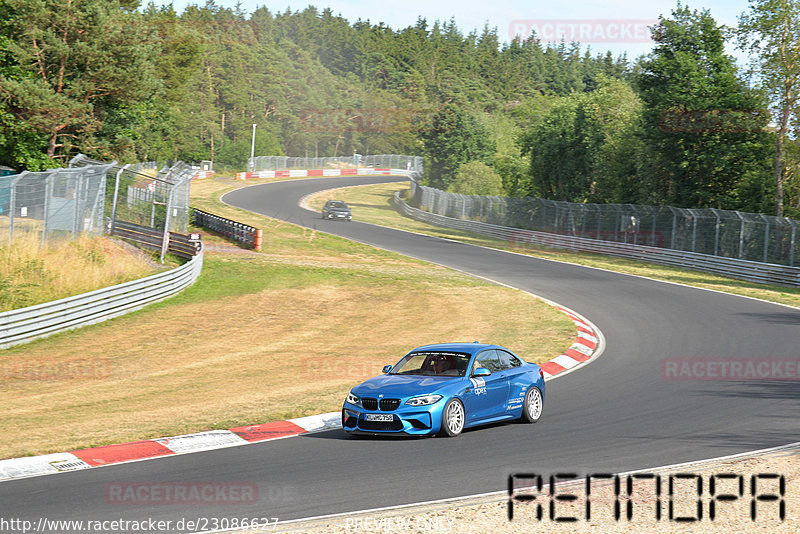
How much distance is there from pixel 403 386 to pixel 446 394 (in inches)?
24.9

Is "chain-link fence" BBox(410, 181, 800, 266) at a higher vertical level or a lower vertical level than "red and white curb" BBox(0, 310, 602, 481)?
higher

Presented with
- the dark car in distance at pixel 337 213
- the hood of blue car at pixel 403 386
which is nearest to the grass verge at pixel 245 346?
the hood of blue car at pixel 403 386

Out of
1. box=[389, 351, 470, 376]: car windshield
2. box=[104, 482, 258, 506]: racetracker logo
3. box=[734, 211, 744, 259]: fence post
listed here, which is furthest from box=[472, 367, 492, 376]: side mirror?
box=[734, 211, 744, 259]: fence post

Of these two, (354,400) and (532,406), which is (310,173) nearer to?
(532,406)

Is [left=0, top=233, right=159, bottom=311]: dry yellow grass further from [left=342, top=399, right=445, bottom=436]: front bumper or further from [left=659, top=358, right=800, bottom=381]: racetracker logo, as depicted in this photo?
[left=659, top=358, right=800, bottom=381]: racetracker logo

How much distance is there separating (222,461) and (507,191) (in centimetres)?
7248

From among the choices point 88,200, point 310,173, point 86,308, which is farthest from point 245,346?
point 310,173

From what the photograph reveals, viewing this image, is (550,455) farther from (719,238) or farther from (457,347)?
(719,238)

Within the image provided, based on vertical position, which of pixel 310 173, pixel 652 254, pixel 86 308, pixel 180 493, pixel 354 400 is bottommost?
pixel 86 308

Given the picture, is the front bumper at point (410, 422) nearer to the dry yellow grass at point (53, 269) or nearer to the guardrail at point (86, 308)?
the guardrail at point (86, 308)

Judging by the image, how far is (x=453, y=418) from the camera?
11.3 m

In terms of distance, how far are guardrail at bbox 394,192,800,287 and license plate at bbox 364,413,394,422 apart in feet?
85.9

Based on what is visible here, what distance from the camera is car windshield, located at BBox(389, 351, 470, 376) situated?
12078 millimetres

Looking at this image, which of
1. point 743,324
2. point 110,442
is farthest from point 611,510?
point 743,324
